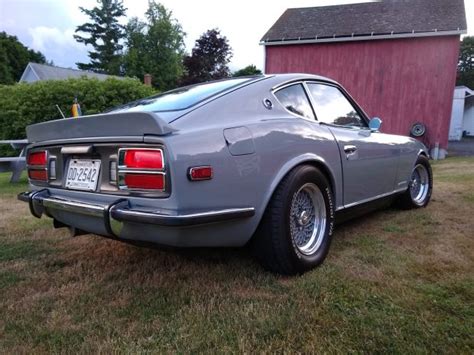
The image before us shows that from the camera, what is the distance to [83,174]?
2.39 metres

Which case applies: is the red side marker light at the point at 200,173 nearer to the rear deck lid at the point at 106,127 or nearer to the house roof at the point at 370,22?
the rear deck lid at the point at 106,127

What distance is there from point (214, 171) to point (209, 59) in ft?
106

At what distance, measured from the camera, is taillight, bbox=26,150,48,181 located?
2.70m

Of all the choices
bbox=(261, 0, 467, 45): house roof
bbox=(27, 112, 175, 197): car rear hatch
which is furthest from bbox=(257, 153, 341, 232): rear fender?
bbox=(261, 0, 467, 45): house roof

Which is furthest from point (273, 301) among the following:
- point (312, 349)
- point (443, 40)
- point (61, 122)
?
point (443, 40)

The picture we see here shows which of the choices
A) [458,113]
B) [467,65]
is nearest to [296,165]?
[458,113]

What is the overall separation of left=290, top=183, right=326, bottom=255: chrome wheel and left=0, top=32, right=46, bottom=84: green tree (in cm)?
5038

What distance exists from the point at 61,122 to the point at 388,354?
87.8 inches

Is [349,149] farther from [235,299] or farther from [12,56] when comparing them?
[12,56]

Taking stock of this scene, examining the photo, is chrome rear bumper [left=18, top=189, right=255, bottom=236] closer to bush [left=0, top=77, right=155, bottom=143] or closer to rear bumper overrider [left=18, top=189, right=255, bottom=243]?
rear bumper overrider [left=18, top=189, right=255, bottom=243]

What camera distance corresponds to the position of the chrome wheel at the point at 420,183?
15.0ft

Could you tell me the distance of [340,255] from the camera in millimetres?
2912

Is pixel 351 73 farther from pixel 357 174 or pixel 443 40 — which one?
pixel 357 174

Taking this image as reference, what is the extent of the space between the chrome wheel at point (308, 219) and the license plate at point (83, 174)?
1.23 m
